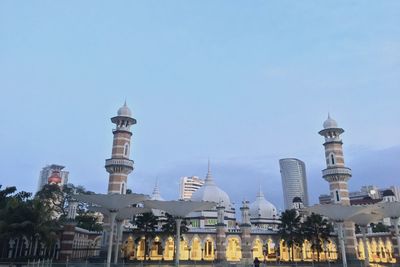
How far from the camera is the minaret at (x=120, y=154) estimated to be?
4581cm

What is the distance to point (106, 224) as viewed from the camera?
45375 millimetres

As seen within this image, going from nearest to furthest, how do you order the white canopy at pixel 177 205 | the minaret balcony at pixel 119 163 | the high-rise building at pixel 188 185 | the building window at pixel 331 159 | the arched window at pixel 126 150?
the white canopy at pixel 177 205 < the minaret balcony at pixel 119 163 < the arched window at pixel 126 150 < the building window at pixel 331 159 < the high-rise building at pixel 188 185

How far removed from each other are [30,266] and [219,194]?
40522mm

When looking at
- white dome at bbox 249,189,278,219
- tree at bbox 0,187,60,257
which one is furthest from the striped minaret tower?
tree at bbox 0,187,60,257

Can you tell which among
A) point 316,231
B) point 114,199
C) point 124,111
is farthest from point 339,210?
point 124,111

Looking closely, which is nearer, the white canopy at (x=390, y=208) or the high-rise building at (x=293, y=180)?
the white canopy at (x=390, y=208)

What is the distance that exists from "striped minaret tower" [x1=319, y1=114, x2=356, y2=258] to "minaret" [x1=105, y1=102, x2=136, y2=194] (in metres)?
26.2

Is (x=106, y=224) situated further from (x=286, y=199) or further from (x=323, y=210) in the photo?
(x=286, y=199)

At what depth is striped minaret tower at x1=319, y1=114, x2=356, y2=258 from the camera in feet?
152

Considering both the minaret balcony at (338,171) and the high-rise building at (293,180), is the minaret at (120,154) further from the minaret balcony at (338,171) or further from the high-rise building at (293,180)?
the high-rise building at (293,180)

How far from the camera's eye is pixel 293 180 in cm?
15800

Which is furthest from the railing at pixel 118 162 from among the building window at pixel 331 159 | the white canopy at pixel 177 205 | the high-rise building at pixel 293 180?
the high-rise building at pixel 293 180

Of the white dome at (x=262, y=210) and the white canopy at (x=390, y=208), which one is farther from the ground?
the white dome at (x=262, y=210)

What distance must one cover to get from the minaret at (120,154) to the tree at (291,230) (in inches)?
823
